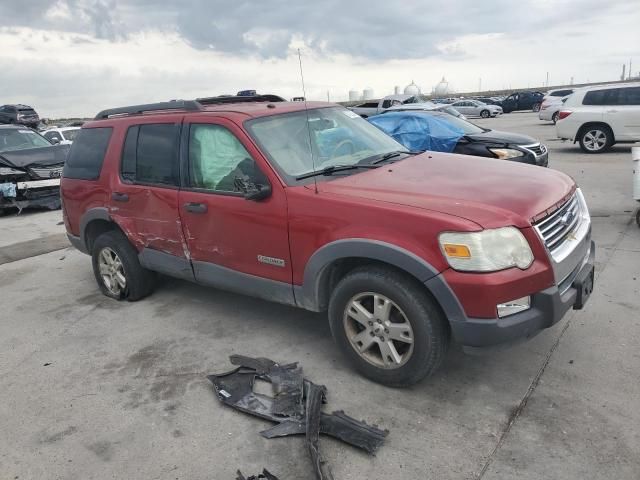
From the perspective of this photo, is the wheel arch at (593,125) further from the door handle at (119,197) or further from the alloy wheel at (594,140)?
the door handle at (119,197)

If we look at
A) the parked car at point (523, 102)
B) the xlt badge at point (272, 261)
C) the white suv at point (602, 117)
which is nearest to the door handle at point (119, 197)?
the xlt badge at point (272, 261)

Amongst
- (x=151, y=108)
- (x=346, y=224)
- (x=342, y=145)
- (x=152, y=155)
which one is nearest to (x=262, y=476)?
(x=346, y=224)

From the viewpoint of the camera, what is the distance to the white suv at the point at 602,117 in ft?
40.5

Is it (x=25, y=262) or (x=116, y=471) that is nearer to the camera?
(x=116, y=471)

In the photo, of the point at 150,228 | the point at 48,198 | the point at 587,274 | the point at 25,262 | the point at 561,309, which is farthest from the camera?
the point at 48,198

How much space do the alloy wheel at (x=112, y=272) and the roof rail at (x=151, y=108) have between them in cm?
130

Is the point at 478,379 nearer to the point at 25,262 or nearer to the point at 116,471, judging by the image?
the point at 116,471

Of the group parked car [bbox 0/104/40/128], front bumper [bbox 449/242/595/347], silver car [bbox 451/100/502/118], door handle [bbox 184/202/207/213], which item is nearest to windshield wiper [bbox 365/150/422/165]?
door handle [bbox 184/202/207/213]

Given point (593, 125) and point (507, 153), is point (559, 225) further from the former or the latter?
point (593, 125)

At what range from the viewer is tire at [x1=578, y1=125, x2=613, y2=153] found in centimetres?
1280

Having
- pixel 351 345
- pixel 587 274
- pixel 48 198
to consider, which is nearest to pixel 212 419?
pixel 351 345

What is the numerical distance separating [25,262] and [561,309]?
21.8 ft

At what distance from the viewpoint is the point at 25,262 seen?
7062mm

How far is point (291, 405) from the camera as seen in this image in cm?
319
